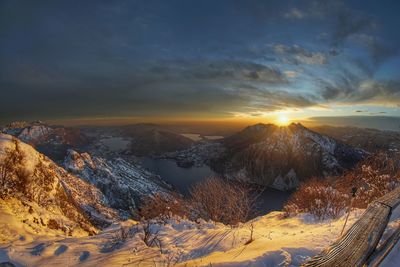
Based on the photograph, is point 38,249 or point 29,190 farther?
point 29,190

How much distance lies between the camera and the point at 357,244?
3297 millimetres

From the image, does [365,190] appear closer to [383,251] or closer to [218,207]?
[218,207]

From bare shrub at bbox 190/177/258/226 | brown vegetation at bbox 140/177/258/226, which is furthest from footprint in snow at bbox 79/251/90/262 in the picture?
bare shrub at bbox 190/177/258/226

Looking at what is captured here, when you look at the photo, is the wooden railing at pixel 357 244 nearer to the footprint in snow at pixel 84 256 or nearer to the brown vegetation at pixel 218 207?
the footprint in snow at pixel 84 256

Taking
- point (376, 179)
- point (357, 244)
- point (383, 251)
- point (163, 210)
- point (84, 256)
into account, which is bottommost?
point (163, 210)

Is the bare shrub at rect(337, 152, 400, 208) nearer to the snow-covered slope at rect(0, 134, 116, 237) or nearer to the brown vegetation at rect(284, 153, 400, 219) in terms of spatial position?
the brown vegetation at rect(284, 153, 400, 219)

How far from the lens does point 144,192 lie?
194 metres

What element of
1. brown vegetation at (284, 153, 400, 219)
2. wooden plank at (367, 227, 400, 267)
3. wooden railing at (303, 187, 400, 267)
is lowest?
brown vegetation at (284, 153, 400, 219)

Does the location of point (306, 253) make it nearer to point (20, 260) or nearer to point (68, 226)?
point (20, 260)

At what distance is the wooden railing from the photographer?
299 centimetres

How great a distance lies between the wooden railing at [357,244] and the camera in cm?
299

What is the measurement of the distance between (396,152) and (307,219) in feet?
33.2

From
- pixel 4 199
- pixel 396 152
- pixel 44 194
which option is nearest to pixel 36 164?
pixel 44 194

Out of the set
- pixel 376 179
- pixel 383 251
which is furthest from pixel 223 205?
pixel 383 251
